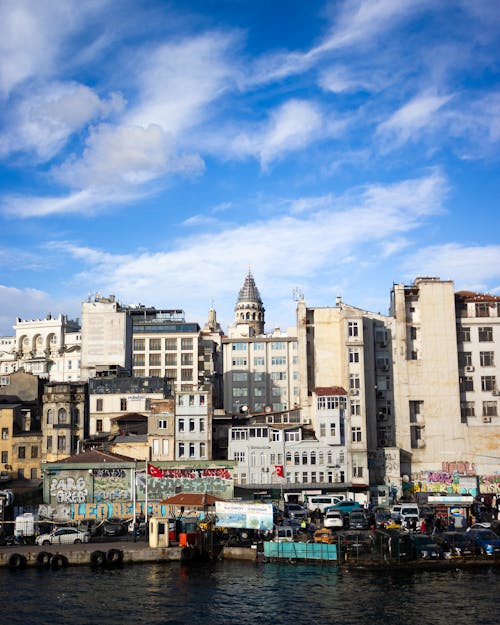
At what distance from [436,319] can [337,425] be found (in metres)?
24.4

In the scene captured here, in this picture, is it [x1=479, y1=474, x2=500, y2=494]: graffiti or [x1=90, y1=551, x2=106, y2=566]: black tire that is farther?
[x1=479, y1=474, x2=500, y2=494]: graffiti

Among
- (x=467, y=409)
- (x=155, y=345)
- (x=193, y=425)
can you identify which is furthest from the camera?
(x=155, y=345)

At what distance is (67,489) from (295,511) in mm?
25581

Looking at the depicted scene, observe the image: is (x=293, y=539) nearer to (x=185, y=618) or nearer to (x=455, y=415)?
(x=185, y=618)

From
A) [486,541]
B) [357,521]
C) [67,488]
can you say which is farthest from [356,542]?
[67,488]

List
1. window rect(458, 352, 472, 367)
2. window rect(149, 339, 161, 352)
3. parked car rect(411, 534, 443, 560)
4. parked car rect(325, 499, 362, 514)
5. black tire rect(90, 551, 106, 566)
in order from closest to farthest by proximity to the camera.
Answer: parked car rect(411, 534, 443, 560)
black tire rect(90, 551, 106, 566)
parked car rect(325, 499, 362, 514)
window rect(458, 352, 472, 367)
window rect(149, 339, 161, 352)

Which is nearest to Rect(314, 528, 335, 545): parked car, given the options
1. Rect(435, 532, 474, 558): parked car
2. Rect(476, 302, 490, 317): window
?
Rect(435, 532, 474, 558): parked car

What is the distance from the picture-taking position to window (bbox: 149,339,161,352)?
15962 cm

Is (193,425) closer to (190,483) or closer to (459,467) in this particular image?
(190,483)

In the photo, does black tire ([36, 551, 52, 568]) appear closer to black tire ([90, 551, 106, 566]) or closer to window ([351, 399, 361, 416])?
black tire ([90, 551, 106, 566])

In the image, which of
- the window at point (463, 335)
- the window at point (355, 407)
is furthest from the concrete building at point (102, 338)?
the window at point (463, 335)

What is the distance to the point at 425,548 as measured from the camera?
2222 inches

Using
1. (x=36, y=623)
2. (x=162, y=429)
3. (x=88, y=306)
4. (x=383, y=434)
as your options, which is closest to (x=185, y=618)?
(x=36, y=623)

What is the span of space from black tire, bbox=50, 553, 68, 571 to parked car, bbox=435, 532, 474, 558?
96.0 ft
